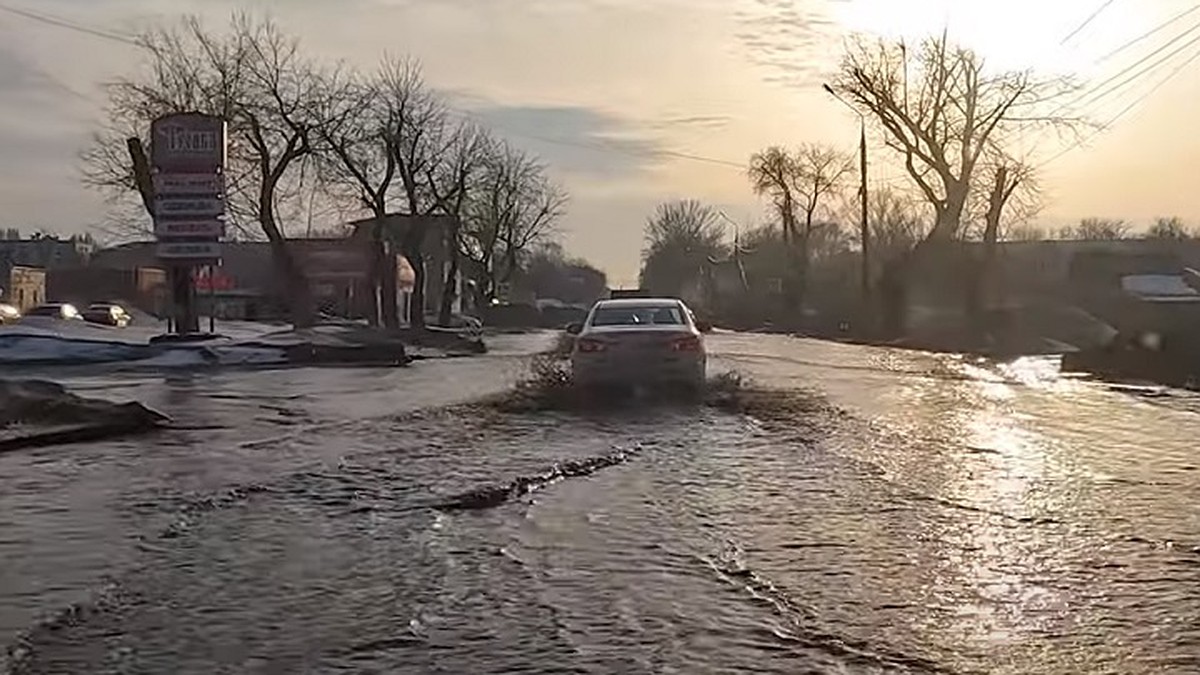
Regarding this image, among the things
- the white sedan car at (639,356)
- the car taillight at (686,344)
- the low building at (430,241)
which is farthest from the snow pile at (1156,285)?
the white sedan car at (639,356)

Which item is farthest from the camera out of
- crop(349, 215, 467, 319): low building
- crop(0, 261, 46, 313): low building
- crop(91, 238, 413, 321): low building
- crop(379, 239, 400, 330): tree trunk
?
crop(0, 261, 46, 313): low building

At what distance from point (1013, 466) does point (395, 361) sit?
24.7m

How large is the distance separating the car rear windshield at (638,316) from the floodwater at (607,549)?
3.41m

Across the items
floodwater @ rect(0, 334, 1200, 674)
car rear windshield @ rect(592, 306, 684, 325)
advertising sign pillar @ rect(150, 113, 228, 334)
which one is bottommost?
floodwater @ rect(0, 334, 1200, 674)

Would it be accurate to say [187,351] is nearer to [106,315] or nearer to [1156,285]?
[106,315]

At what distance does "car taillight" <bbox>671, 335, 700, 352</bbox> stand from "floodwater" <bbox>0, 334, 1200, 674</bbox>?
2.34 metres

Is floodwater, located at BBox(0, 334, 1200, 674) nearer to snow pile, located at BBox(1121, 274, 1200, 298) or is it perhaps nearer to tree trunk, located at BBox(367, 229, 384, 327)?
tree trunk, located at BBox(367, 229, 384, 327)

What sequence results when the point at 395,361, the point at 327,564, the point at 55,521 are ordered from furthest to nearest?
the point at 395,361, the point at 55,521, the point at 327,564

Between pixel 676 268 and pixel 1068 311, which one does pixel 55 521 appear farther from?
pixel 676 268

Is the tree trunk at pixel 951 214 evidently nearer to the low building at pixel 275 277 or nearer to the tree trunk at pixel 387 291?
the tree trunk at pixel 387 291

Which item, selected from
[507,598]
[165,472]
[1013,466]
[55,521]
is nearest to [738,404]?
[1013,466]

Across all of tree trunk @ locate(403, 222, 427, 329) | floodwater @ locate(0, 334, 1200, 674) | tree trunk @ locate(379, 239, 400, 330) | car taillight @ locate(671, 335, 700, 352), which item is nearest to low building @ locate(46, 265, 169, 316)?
tree trunk @ locate(379, 239, 400, 330)

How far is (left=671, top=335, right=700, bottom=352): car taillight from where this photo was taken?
2045 cm

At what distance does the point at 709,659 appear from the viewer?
6617 millimetres
